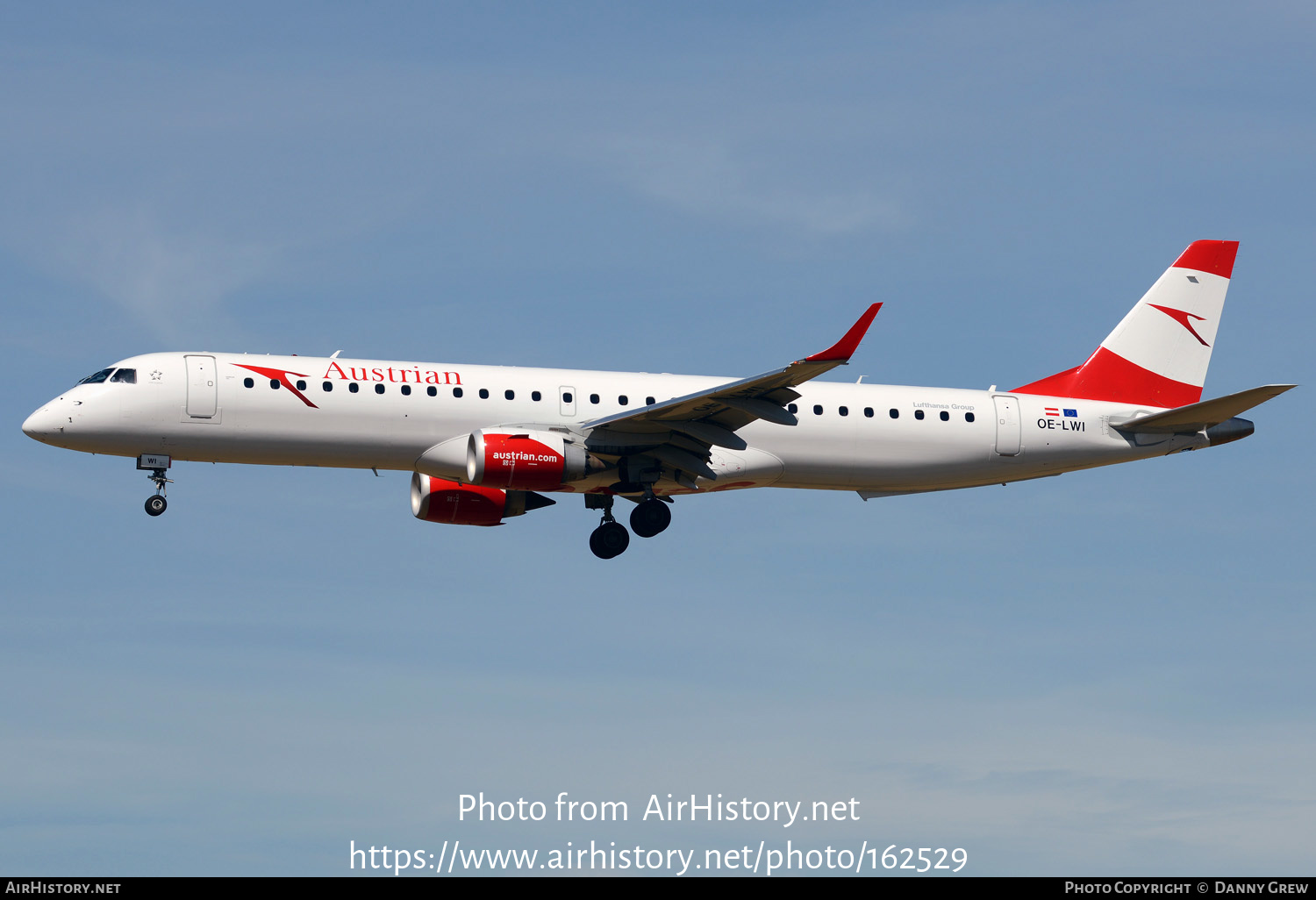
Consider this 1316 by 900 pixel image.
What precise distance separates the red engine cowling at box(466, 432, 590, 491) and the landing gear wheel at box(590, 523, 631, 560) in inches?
120

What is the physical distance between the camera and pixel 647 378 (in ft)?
132

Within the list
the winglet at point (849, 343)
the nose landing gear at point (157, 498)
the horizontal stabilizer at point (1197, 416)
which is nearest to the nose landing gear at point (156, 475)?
the nose landing gear at point (157, 498)

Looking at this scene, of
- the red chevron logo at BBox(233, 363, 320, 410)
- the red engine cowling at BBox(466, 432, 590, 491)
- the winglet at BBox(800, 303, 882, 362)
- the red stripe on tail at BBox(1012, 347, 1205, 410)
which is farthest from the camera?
the red stripe on tail at BBox(1012, 347, 1205, 410)

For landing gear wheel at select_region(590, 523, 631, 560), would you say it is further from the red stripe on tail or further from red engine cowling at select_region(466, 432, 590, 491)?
the red stripe on tail

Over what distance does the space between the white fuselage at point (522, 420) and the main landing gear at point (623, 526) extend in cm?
57

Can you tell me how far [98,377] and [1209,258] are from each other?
30020mm

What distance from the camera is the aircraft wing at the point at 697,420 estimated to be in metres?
35.8

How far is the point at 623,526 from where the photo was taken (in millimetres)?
40812

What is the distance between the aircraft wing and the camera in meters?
35.8

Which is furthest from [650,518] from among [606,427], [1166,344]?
[1166,344]

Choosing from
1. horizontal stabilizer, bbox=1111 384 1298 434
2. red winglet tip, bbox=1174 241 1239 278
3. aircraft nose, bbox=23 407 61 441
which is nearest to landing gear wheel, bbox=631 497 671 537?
horizontal stabilizer, bbox=1111 384 1298 434

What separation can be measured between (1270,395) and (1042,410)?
237 inches

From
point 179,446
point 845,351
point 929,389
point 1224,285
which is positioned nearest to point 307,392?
point 179,446

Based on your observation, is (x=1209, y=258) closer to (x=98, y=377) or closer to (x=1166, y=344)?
(x=1166, y=344)
